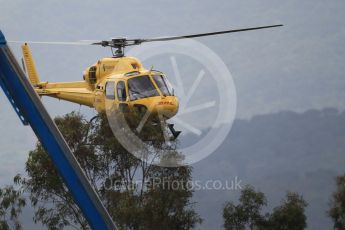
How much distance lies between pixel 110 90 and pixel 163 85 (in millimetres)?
2445

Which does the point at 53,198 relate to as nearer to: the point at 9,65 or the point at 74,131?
the point at 74,131

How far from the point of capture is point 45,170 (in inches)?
1676

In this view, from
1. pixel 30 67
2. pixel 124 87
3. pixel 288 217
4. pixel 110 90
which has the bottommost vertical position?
pixel 288 217

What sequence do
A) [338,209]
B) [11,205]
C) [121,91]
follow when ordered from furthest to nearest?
A: [338,209] < [11,205] < [121,91]

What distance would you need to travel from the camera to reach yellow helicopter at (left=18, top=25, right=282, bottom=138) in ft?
121

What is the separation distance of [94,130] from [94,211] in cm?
2293

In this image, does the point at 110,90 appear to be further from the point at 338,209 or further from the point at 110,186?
the point at 338,209

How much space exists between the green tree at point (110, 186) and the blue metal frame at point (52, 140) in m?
18.1

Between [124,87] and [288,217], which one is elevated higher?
[124,87]

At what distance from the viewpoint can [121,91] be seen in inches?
1495

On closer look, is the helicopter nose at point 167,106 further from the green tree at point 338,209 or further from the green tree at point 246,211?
the green tree at point 338,209

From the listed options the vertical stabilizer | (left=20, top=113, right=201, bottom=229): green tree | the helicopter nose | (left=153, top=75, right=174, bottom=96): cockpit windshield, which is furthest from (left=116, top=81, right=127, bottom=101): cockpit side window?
the vertical stabilizer

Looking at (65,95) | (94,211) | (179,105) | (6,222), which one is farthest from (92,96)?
(94,211)

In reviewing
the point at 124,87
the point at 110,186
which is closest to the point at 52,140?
the point at 124,87
